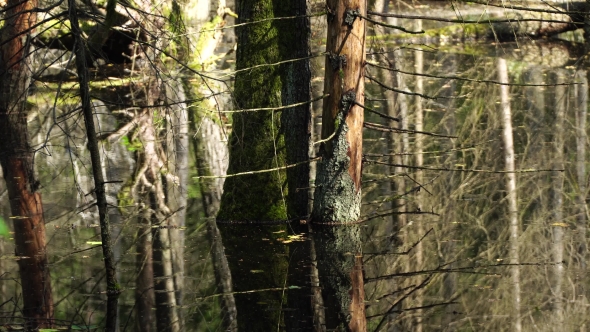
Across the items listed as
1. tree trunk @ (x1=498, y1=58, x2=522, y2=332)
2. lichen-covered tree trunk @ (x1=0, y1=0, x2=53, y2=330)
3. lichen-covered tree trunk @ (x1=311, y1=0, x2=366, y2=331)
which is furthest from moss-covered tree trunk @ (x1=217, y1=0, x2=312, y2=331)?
tree trunk @ (x1=498, y1=58, x2=522, y2=332)

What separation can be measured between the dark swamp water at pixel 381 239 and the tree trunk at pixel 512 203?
0.08 feet

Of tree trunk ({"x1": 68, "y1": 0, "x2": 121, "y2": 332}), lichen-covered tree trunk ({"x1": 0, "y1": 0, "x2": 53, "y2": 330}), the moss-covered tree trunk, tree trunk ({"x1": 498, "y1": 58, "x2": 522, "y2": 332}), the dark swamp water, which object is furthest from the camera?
the moss-covered tree trunk

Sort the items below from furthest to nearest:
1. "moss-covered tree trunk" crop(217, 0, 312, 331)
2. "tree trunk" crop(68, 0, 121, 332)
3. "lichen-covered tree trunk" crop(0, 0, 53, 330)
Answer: "moss-covered tree trunk" crop(217, 0, 312, 331) < "lichen-covered tree trunk" crop(0, 0, 53, 330) < "tree trunk" crop(68, 0, 121, 332)

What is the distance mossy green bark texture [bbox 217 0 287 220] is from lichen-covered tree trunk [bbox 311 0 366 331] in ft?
1.66

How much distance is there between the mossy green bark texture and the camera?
8891 mm

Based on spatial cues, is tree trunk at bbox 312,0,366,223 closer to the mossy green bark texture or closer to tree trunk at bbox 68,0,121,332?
the mossy green bark texture

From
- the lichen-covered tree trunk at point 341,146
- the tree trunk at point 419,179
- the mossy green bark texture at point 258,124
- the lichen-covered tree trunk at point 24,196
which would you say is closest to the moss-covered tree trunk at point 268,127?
the mossy green bark texture at point 258,124

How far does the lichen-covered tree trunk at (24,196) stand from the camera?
625 centimetres

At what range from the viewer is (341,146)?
27.8 feet

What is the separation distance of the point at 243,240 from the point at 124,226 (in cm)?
146

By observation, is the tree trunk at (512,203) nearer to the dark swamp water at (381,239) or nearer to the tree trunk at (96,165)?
the dark swamp water at (381,239)

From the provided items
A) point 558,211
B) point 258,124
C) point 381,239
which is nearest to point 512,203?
point 558,211

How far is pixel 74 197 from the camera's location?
34.9 feet

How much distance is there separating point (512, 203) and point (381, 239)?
2.08 meters
